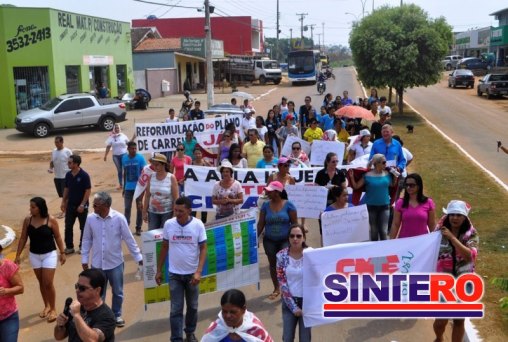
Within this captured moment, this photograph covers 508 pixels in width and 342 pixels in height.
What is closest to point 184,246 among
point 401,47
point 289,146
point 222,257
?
point 222,257

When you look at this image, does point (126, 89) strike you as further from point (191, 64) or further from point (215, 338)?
point (215, 338)

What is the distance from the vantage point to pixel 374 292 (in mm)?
6016

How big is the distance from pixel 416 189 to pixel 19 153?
17842mm

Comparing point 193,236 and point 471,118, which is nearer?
point 193,236

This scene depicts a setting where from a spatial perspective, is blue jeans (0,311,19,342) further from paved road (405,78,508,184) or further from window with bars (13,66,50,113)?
window with bars (13,66,50,113)

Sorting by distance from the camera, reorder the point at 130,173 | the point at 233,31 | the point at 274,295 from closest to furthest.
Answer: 1. the point at 274,295
2. the point at 130,173
3. the point at 233,31

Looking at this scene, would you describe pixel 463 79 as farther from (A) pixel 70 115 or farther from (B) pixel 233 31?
(A) pixel 70 115

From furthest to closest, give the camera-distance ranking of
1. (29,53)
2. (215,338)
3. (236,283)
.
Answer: (29,53)
(236,283)
(215,338)

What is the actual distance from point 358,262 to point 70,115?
21.2 metres

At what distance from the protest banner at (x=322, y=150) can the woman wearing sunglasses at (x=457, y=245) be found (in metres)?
6.65

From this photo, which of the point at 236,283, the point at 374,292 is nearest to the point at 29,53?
the point at 236,283

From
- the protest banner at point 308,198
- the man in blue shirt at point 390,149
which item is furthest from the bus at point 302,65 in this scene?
the protest banner at point 308,198

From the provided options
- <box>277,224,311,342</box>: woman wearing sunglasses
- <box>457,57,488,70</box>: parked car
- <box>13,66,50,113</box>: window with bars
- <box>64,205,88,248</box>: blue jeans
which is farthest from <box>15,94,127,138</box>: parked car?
<box>457,57,488,70</box>: parked car

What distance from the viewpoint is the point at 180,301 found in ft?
20.3
